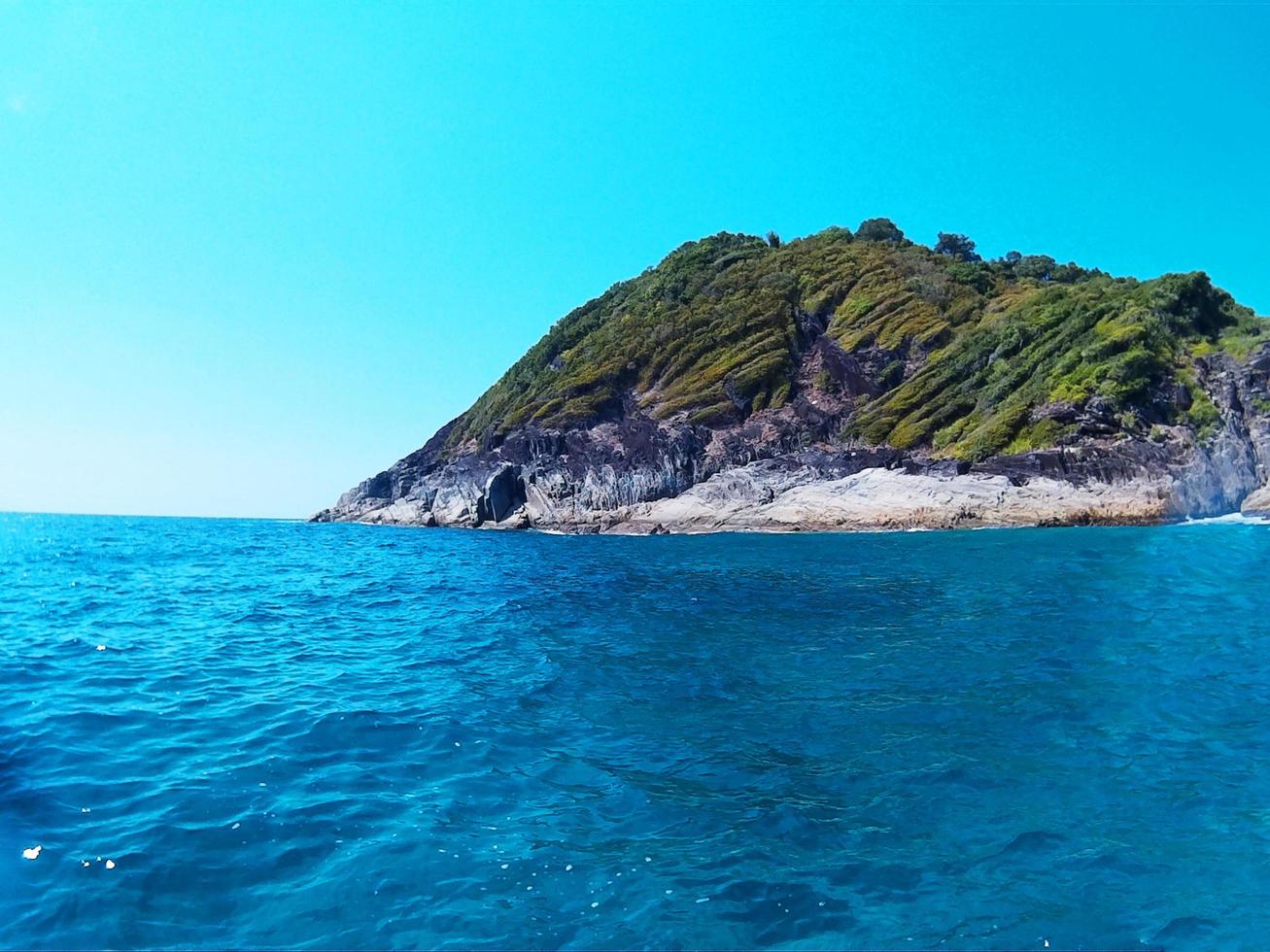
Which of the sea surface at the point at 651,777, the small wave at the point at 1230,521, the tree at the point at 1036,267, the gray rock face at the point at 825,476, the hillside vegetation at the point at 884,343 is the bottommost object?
the sea surface at the point at 651,777

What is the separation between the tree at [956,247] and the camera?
263 ft

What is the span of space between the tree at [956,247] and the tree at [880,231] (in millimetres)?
4869

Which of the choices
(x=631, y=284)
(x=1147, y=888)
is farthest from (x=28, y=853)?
(x=631, y=284)

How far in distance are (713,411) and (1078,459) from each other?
1173 inches

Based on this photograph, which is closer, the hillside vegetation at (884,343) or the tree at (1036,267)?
the hillside vegetation at (884,343)

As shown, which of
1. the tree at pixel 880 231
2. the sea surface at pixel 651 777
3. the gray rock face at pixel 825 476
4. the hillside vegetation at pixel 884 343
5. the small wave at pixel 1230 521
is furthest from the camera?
the tree at pixel 880 231

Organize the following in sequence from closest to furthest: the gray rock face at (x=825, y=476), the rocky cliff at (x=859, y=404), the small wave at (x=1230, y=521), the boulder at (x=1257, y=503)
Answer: the small wave at (x=1230, y=521), the boulder at (x=1257, y=503), the gray rock face at (x=825, y=476), the rocky cliff at (x=859, y=404)

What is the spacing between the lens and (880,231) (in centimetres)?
8362

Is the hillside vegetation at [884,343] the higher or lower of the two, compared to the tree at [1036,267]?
lower

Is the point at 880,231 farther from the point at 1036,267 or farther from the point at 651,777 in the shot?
the point at 651,777

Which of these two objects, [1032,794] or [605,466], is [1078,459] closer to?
[605,466]

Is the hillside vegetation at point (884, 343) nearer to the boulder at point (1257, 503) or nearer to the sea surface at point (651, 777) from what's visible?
the boulder at point (1257, 503)

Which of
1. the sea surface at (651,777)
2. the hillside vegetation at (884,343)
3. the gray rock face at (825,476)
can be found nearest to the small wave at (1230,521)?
the gray rock face at (825,476)

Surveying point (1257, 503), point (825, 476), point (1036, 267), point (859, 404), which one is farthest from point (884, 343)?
point (1257, 503)
